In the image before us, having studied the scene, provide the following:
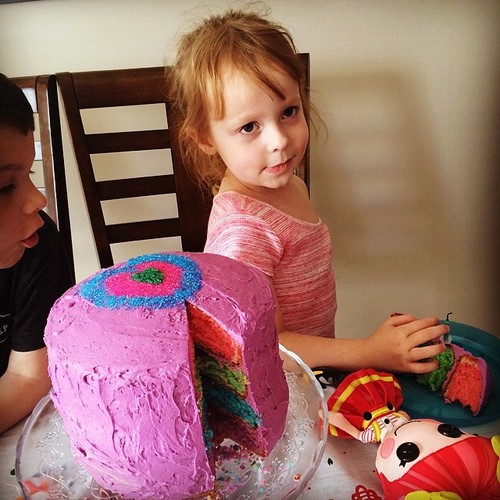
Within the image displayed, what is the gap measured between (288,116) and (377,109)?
0.36 feet

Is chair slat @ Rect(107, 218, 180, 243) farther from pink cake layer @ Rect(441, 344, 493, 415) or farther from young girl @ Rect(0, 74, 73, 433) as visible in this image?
pink cake layer @ Rect(441, 344, 493, 415)

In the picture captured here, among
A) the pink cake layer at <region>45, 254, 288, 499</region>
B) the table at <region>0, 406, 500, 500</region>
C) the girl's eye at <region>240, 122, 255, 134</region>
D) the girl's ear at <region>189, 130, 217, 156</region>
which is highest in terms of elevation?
the girl's eye at <region>240, 122, 255, 134</region>

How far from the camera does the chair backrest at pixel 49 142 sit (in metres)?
0.42

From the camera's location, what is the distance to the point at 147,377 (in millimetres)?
327

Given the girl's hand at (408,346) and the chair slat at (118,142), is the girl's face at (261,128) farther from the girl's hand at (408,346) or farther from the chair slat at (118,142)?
the girl's hand at (408,346)

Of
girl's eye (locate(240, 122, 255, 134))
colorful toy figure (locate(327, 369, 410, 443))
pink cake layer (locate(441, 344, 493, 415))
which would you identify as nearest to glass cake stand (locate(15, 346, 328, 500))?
colorful toy figure (locate(327, 369, 410, 443))

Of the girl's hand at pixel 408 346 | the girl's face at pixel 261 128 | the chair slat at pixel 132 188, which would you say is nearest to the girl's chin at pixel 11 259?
the chair slat at pixel 132 188

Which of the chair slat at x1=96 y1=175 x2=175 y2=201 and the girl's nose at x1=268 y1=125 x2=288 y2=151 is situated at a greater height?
the girl's nose at x1=268 y1=125 x2=288 y2=151

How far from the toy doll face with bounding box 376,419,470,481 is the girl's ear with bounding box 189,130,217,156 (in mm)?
320

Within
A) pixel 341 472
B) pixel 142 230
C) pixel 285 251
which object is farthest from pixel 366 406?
pixel 142 230

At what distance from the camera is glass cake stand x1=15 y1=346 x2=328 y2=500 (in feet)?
1.31

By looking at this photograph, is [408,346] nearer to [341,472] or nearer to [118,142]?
[341,472]

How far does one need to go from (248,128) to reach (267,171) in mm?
47

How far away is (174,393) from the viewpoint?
336 millimetres
